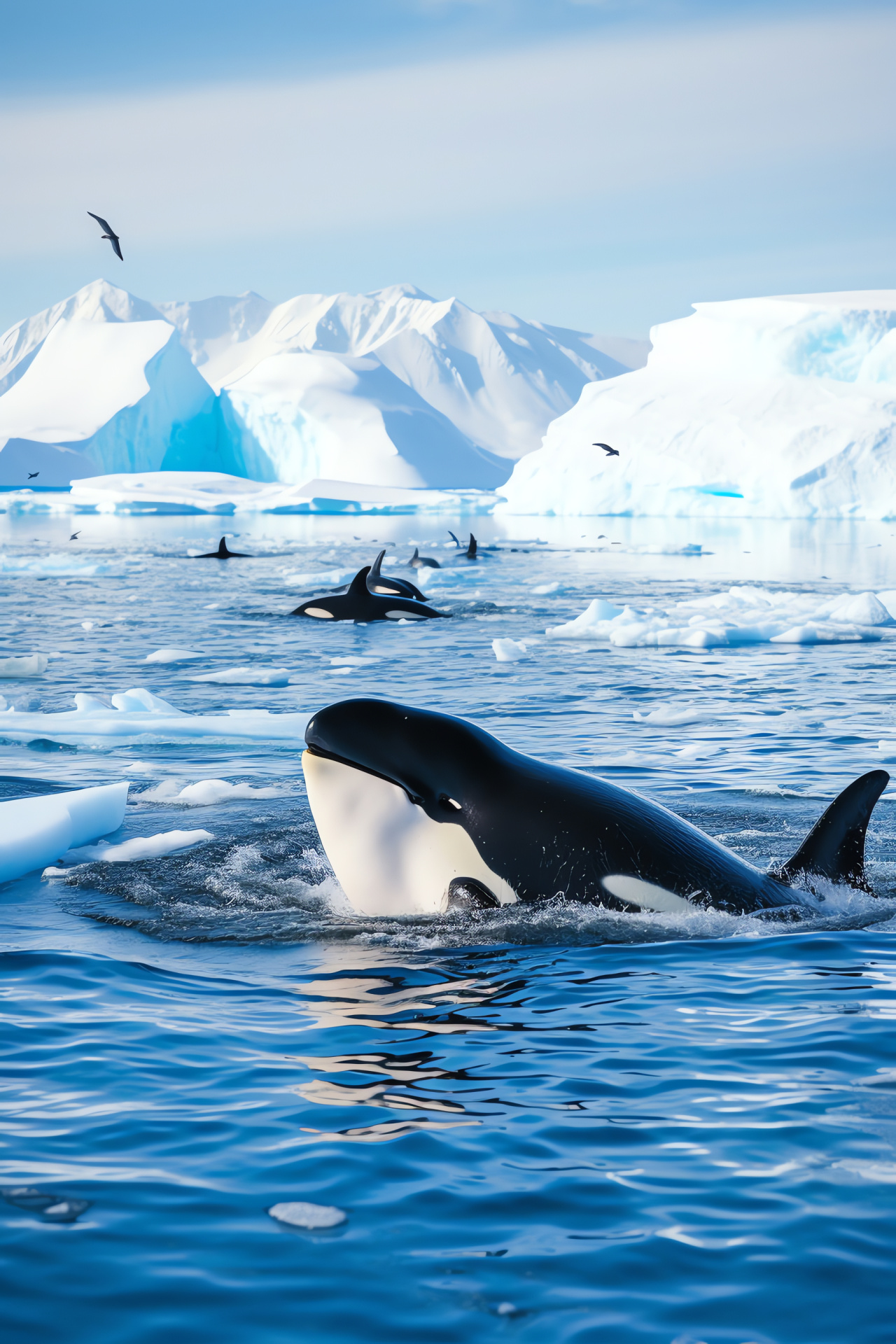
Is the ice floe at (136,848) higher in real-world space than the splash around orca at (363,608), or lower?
lower

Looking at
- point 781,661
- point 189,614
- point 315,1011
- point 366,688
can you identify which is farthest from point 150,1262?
point 189,614

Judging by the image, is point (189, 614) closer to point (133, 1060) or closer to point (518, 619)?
point (518, 619)

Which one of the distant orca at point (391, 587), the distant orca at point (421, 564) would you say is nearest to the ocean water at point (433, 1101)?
the distant orca at point (391, 587)

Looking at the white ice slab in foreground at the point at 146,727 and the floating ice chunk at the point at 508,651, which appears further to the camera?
the floating ice chunk at the point at 508,651

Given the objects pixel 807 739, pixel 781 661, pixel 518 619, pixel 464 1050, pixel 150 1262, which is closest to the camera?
pixel 150 1262

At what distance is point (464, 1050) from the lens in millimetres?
4066

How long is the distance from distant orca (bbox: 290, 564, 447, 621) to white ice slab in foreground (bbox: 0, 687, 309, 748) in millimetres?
11646

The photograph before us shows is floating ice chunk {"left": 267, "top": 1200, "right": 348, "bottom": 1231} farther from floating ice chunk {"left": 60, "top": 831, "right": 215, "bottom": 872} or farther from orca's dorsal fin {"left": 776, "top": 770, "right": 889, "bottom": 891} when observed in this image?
floating ice chunk {"left": 60, "top": 831, "right": 215, "bottom": 872}

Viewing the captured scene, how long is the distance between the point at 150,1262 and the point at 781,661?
49.5 feet

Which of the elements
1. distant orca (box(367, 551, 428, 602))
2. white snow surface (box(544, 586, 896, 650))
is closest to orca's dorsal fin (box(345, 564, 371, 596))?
distant orca (box(367, 551, 428, 602))

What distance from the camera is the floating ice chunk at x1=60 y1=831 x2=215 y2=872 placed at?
688cm

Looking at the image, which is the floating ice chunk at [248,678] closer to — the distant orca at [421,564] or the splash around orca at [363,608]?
the splash around orca at [363,608]

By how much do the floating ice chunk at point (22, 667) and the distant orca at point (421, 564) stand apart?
Answer: 16804mm

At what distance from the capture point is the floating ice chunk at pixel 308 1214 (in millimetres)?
3029
